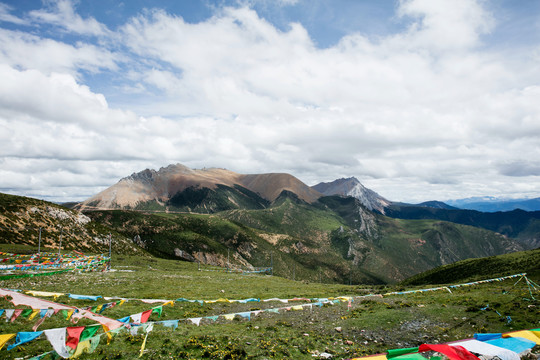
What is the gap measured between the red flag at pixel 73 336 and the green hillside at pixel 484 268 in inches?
2529

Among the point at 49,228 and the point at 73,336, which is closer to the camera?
the point at 73,336

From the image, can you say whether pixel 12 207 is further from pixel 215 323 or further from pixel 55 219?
pixel 215 323

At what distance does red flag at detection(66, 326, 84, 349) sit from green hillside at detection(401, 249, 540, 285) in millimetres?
64231

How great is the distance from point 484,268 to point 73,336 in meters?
78.8

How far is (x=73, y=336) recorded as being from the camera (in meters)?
13.4

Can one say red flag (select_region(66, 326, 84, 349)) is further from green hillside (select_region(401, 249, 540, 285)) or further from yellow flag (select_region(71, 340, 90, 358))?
green hillside (select_region(401, 249, 540, 285))

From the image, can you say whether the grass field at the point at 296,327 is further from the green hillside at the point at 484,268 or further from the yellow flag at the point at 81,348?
the green hillside at the point at 484,268

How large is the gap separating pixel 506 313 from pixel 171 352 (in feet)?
86.6

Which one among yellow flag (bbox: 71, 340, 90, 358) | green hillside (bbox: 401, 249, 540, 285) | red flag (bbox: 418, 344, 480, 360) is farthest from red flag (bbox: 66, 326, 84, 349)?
green hillside (bbox: 401, 249, 540, 285)

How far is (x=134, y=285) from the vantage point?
4019cm

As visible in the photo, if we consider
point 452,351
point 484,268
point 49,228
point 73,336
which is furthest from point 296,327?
point 49,228

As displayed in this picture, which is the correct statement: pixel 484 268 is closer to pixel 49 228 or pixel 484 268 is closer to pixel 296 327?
pixel 296 327

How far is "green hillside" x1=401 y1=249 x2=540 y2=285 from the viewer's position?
54.5 metres

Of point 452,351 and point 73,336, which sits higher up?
point 452,351
